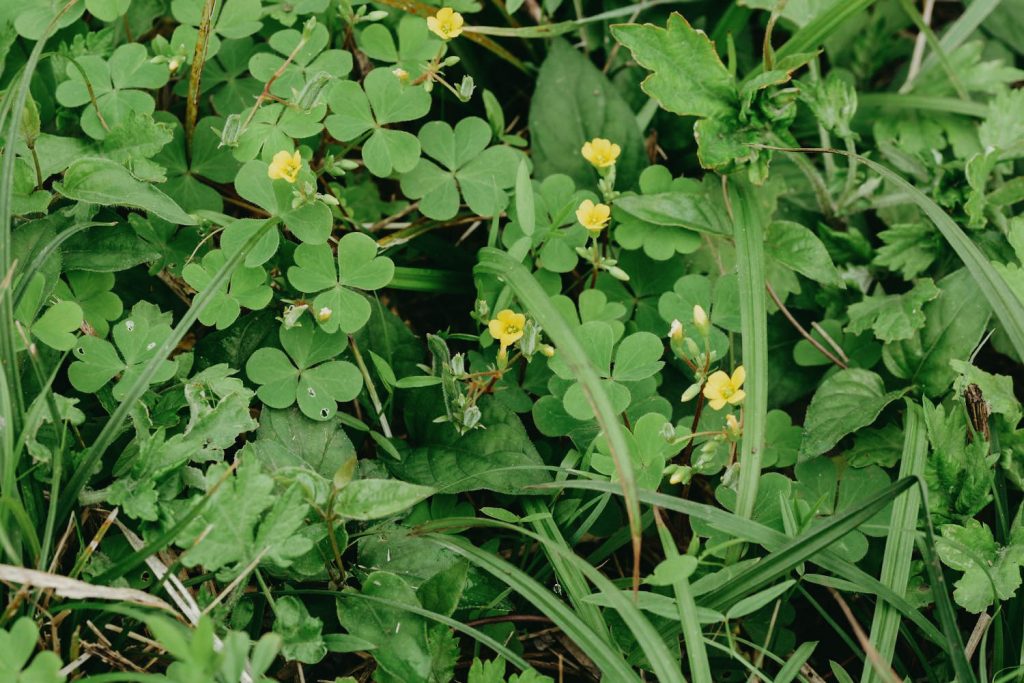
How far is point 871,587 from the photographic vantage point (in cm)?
186

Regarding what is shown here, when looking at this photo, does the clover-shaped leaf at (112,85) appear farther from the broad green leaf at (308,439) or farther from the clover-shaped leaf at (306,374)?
the broad green leaf at (308,439)

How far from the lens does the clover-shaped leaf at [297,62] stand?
Result: 2369 mm

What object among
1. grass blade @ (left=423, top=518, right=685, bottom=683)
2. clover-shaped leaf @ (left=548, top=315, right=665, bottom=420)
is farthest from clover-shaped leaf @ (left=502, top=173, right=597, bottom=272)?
grass blade @ (left=423, top=518, right=685, bottom=683)

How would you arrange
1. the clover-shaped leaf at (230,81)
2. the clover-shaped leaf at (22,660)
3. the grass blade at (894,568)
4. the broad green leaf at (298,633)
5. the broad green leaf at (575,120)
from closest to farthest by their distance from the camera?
the clover-shaped leaf at (22,660)
the broad green leaf at (298,633)
the grass blade at (894,568)
the clover-shaped leaf at (230,81)
the broad green leaf at (575,120)

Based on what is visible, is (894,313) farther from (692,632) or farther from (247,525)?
(247,525)

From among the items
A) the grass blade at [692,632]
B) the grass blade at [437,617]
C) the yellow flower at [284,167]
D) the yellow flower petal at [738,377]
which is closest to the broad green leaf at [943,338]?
the yellow flower petal at [738,377]

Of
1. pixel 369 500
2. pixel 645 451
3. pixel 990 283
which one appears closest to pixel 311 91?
pixel 369 500

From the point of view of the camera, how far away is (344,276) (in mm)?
2197

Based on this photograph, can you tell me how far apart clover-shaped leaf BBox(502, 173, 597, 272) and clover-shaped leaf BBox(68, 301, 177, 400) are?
36.7 inches

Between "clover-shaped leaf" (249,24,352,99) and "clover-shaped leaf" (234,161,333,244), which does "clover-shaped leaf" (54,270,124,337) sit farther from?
"clover-shaped leaf" (249,24,352,99)

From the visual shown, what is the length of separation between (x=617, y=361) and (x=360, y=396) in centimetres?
70

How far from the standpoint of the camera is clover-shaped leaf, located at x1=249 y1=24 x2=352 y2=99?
237cm

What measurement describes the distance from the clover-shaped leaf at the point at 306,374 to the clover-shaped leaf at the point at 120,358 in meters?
0.22

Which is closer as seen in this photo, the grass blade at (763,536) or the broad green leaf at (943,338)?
the grass blade at (763,536)
